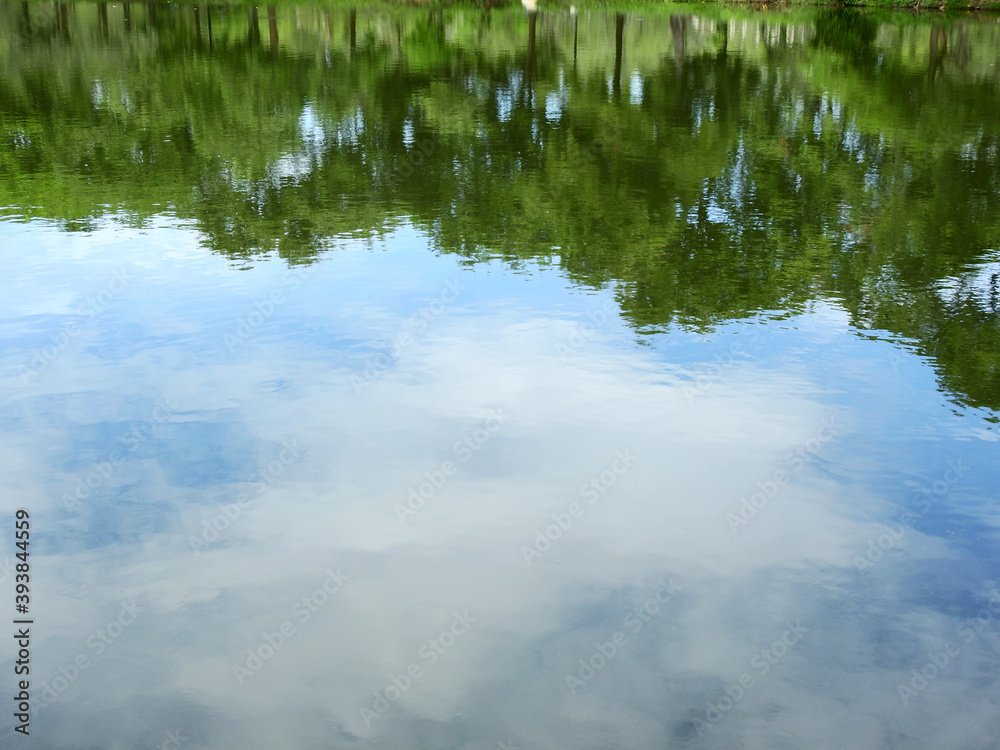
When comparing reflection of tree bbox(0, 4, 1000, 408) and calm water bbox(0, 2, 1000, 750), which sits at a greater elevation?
reflection of tree bbox(0, 4, 1000, 408)

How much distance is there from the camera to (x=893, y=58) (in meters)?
48.6

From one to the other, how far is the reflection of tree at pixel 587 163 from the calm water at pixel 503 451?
17cm

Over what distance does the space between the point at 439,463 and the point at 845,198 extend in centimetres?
1540

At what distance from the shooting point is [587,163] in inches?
971

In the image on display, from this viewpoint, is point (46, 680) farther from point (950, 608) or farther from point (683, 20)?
point (683, 20)

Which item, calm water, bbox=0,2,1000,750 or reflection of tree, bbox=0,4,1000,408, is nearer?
calm water, bbox=0,2,1000,750

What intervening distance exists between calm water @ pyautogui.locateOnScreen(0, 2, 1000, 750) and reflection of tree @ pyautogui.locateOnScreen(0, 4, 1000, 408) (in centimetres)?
17

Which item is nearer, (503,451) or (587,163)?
(503,451)

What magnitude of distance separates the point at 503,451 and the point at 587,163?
52.2 ft

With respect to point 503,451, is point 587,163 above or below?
above

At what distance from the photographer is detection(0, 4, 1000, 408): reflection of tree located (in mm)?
16281

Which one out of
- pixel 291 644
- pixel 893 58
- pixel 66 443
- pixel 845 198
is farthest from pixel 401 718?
pixel 893 58

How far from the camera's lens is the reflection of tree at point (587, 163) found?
16281mm

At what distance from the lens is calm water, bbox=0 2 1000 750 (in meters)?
6.92
